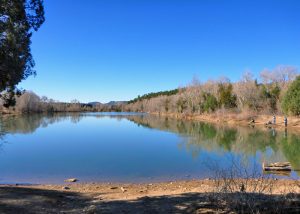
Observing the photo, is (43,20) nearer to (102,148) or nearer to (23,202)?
(23,202)

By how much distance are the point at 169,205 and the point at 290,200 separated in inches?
107

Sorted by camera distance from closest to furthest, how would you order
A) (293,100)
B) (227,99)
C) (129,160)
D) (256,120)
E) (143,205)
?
(143,205) < (129,160) < (293,100) < (256,120) < (227,99)

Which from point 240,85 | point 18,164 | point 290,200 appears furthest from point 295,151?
point 240,85

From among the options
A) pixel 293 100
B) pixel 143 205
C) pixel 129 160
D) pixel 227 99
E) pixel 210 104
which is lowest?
pixel 129 160

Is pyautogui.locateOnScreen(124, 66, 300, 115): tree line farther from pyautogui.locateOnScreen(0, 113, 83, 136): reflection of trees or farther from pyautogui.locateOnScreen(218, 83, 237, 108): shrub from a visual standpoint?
pyautogui.locateOnScreen(0, 113, 83, 136): reflection of trees

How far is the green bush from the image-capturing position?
37353 mm

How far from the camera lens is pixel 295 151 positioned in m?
21.1

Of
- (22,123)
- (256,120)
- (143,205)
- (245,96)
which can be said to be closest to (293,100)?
(256,120)

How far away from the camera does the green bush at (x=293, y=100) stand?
Answer: 37.4m

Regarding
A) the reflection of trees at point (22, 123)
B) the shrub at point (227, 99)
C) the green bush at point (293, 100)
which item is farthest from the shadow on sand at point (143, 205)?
the shrub at point (227, 99)

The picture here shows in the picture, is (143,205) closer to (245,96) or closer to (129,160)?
(129,160)

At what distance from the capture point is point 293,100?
124 feet

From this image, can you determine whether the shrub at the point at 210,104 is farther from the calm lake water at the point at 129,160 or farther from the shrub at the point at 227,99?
the calm lake water at the point at 129,160

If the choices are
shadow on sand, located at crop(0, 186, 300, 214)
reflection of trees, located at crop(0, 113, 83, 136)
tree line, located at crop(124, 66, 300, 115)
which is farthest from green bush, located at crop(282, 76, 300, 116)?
shadow on sand, located at crop(0, 186, 300, 214)
